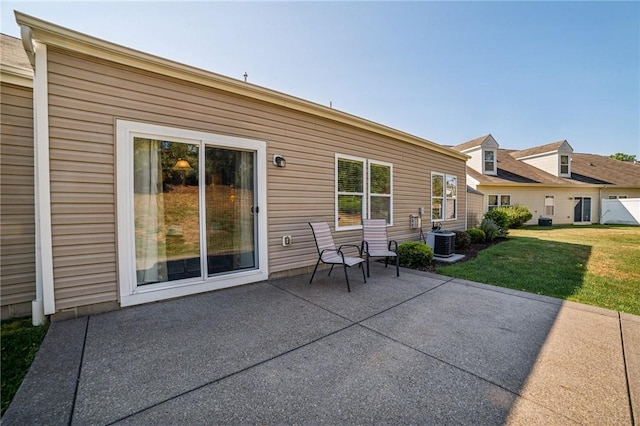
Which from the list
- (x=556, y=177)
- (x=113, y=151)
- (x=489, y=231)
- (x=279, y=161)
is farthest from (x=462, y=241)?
(x=556, y=177)

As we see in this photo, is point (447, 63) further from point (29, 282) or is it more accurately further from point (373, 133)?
point (29, 282)

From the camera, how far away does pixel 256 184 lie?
13.7ft

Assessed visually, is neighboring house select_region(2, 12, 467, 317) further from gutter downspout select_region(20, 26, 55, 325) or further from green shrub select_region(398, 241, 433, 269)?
Answer: green shrub select_region(398, 241, 433, 269)

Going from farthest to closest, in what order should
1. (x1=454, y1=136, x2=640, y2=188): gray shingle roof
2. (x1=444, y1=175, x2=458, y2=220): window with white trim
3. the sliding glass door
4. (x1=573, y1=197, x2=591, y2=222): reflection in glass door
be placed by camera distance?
1. (x1=573, y1=197, x2=591, y2=222): reflection in glass door
2. (x1=454, y1=136, x2=640, y2=188): gray shingle roof
3. (x1=444, y1=175, x2=458, y2=220): window with white trim
4. the sliding glass door

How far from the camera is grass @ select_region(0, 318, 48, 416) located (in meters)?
1.78

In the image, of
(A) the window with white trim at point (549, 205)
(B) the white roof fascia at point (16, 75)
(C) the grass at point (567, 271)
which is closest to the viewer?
(B) the white roof fascia at point (16, 75)

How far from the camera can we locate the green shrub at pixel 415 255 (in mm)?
5402

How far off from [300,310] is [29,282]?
3.28 meters

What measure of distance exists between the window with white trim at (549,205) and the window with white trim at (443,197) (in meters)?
10.5

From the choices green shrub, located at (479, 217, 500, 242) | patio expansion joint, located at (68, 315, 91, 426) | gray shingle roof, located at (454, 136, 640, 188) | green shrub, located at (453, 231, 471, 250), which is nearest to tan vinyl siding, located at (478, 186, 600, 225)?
gray shingle roof, located at (454, 136, 640, 188)

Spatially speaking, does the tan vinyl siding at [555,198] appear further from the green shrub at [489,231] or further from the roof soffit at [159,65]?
the roof soffit at [159,65]

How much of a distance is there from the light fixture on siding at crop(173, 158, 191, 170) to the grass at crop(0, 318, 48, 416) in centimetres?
218

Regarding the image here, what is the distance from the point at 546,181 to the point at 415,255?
602 inches

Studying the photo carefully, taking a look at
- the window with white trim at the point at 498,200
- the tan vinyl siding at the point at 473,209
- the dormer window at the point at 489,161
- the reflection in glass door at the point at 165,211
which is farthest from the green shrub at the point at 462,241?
the dormer window at the point at 489,161
